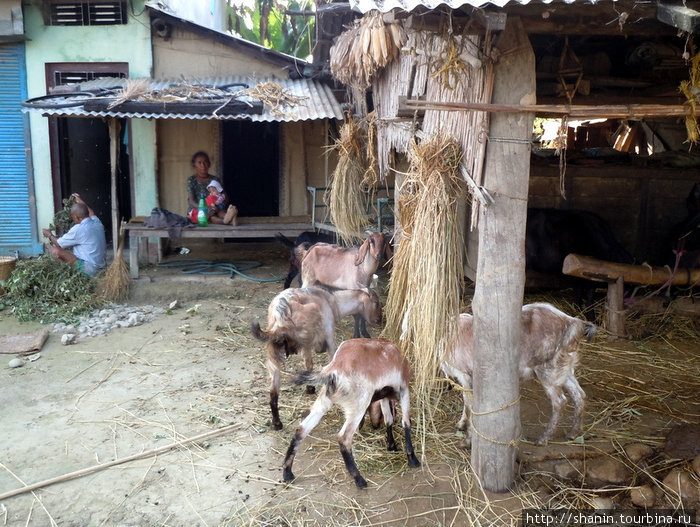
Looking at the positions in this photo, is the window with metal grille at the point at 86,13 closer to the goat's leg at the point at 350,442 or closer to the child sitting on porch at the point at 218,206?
the child sitting on porch at the point at 218,206

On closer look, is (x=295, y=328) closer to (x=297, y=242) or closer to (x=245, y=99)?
(x=297, y=242)

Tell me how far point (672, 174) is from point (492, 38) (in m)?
5.70

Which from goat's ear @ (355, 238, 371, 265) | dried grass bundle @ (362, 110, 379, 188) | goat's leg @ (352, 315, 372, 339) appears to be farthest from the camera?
dried grass bundle @ (362, 110, 379, 188)

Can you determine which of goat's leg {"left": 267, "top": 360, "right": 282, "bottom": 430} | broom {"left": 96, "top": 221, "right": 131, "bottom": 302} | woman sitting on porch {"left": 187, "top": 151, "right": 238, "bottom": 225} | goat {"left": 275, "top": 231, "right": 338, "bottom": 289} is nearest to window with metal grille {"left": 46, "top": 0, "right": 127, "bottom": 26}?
woman sitting on porch {"left": 187, "top": 151, "right": 238, "bottom": 225}

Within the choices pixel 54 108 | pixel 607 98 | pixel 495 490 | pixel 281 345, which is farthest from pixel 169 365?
pixel 607 98

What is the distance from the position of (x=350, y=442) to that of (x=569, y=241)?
5.07 m

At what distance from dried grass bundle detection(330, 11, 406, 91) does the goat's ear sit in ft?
6.76

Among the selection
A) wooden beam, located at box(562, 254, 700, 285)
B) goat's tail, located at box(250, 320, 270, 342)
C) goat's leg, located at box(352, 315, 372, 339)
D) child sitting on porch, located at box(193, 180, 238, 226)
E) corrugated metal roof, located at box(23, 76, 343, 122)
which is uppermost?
corrugated metal roof, located at box(23, 76, 343, 122)

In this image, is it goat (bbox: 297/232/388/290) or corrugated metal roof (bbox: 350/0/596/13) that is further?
goat (bbox: 297/232/388/290)

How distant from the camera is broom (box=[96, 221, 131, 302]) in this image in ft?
29.0

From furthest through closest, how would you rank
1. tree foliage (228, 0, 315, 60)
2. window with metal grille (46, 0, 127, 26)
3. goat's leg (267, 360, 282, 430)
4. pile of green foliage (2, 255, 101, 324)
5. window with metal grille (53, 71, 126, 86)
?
tree foliage (228, 0, 315, 60) → window with metal grille (53, 71, 126, 86) → window with metal grille (46, 0, 127, 26) → pile of green foliage (2, 255, 101, 324) → goat's leg (267, 360, 282, 430)

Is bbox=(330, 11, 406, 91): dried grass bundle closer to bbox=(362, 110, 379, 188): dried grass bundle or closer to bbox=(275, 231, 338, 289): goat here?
bbox=(362, 110, 379, 188): dried grass bundle

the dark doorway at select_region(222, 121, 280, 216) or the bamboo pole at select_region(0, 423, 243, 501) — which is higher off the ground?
the dark doorway at select_region(222, 121, 280, 216)

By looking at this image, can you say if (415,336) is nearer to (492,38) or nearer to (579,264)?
(492,38)
